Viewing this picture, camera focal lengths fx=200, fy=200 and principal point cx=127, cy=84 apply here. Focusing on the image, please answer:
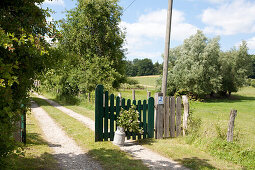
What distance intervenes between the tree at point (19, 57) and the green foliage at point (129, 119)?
3308 millimetres

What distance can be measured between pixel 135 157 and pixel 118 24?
76.1 feet

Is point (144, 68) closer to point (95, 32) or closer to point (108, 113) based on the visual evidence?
point (95, 32)

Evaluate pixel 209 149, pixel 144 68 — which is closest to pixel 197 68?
pixel 209 149

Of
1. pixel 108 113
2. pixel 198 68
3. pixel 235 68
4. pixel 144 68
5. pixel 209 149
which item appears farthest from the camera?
pixel 144 68

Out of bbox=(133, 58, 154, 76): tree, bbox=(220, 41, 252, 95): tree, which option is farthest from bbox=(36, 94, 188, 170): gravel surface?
bbox=(133, 58, 154, 76): tree

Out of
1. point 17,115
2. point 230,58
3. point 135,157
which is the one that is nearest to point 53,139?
point 135,157

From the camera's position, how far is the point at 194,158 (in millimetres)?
5602

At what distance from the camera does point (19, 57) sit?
138 inches

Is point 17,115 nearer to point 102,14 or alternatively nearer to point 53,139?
point 53,139

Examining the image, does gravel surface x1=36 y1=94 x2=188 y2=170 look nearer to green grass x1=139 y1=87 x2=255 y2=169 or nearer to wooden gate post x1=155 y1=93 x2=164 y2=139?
green grass x1=139 y1=87 x2=255 y2=169

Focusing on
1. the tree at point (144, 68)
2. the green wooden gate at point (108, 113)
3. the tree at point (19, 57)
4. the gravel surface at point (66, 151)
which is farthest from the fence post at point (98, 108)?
the tree at point (144, 68)

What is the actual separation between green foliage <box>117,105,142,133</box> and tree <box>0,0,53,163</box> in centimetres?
331

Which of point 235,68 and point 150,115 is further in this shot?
point 235,68

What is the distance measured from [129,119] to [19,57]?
13.4 feet
